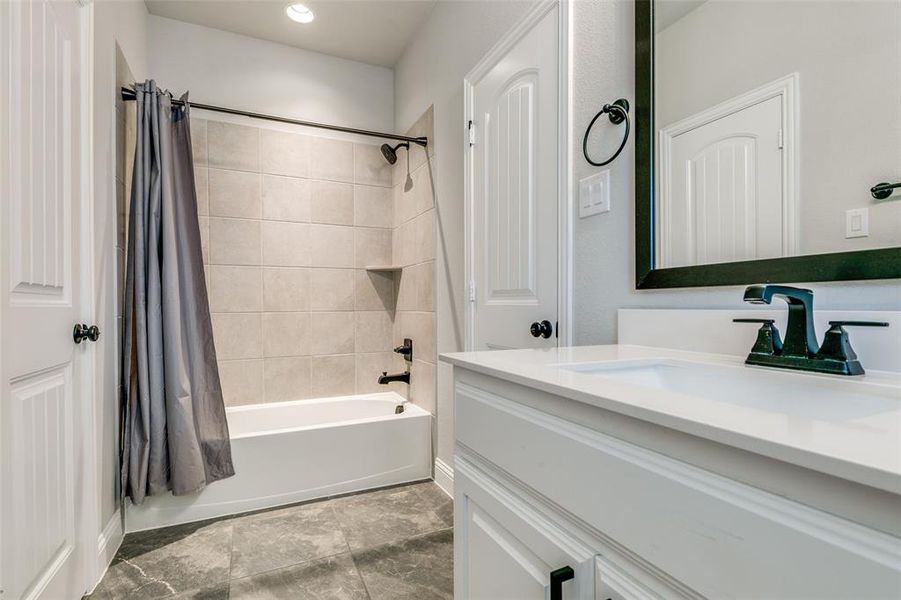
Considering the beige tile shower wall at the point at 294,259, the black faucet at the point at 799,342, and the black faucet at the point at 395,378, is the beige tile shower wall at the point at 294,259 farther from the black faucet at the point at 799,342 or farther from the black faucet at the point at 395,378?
the black faucet at the point at 799,342

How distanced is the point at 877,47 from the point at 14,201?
1777mm

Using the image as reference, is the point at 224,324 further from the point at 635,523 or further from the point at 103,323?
the point at 635,523

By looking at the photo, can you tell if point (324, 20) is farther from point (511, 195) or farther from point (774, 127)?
point (774, 127)

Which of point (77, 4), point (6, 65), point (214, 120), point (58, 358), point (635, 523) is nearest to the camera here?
point (635, 523)

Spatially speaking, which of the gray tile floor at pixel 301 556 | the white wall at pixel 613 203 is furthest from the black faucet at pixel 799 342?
the gray tile floor at pixel 301 556

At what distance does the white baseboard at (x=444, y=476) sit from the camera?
2.25m

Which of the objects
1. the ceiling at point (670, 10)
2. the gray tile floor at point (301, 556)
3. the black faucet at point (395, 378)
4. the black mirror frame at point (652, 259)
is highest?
the ceiling at point (670, 10)

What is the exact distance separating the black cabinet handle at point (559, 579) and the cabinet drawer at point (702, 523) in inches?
3.1

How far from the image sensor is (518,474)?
2.46 feet

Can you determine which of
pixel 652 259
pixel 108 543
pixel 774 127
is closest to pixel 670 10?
pixel 774 127

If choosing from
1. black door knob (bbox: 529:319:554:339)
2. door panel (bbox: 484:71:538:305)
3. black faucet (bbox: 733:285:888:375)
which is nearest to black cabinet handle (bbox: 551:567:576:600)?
black faucet (bbox: 733:285:888:375)

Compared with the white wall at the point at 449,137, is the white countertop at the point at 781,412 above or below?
below

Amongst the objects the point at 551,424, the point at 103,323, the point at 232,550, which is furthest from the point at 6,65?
the point at 232,550

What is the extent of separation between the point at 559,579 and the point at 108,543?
187 centimetres
